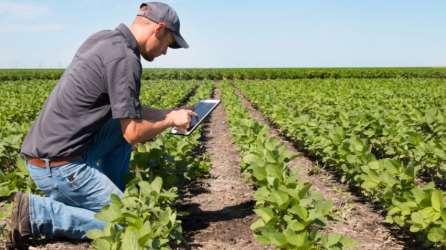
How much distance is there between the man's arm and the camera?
141 inches

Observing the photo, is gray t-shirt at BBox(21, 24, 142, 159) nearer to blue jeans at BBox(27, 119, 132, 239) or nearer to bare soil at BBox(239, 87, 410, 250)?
blue jeans at BBox(27, 119, 132, 239)

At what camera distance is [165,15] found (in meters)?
3.62

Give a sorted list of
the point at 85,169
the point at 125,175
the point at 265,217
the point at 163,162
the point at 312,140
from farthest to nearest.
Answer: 1. the point at 312,140
2. the point at 163,162
3. the point at 125,175
4. the point at 85,169
5. the point at 265,217

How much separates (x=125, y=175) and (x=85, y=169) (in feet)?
2.03

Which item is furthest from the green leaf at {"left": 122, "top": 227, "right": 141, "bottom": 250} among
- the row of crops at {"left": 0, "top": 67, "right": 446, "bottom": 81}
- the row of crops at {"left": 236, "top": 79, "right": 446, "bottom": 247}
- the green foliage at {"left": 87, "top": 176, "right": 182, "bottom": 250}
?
the row of crops at {"left": 0, "top": 67, "right": 446, "bottom": 81}

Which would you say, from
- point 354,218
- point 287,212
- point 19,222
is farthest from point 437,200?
point 19,222

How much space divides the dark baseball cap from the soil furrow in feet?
5.04

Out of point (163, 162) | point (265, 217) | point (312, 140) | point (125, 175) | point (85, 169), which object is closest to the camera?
point (265, 217)

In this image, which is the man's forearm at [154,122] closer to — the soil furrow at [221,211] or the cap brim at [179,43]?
the cap brim at [179,43]

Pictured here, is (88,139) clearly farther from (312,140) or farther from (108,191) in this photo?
(312,140)

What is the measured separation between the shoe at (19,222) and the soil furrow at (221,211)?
1172 millimetres

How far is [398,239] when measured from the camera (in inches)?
173

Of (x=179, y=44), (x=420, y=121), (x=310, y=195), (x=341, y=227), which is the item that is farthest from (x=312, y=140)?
(x=179, y=44)

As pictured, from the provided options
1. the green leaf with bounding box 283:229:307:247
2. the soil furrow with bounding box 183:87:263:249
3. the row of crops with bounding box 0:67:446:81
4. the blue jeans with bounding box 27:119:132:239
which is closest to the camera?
the green leaf with bounding box 283:229:307:247
